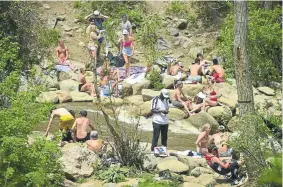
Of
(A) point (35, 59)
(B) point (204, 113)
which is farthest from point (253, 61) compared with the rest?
(A) point (35, 59)

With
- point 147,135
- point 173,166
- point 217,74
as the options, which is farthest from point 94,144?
point 217,74

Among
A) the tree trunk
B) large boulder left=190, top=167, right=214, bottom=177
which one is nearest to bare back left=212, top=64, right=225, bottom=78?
large boulder left=190, top=167, right=214, bottom=177

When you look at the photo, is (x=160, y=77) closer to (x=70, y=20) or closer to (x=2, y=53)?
(x=70, y=20)

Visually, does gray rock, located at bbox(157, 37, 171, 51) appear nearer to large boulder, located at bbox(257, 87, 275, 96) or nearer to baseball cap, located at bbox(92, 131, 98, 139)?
large boulder, located at bbox(257, 87, 275, 96)

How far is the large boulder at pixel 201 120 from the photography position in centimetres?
1477

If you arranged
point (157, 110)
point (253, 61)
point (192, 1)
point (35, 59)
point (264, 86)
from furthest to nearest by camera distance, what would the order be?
point (192, 1) → point (264, 86) → point (253, 61) → point (35, 59) → point (157, 110)

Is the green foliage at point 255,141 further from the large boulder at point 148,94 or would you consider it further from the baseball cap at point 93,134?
the large boulder at point 148,94

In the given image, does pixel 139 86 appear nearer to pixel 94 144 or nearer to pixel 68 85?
pixel 68 85

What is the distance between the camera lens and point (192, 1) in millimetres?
23734

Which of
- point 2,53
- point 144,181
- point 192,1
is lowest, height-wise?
point 144,181

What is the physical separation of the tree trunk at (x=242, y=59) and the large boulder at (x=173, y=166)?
4.81 feet

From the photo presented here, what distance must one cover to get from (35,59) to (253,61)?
19.0ft

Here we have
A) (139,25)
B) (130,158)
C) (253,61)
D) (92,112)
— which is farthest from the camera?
(139,25)

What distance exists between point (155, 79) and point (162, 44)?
438 centimetres
